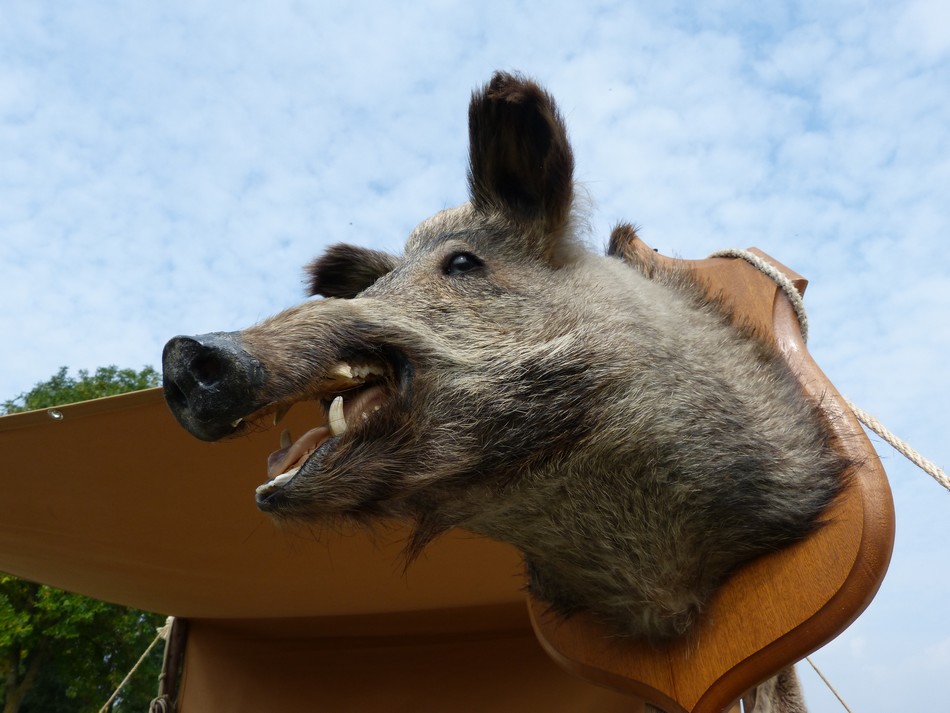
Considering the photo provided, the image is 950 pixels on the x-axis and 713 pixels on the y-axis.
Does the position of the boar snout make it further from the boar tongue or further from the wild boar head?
the boar tongue

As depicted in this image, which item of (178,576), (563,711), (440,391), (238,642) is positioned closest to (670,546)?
(440,391)

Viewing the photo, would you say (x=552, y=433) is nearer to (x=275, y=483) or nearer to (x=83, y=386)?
(x=275, y=483)

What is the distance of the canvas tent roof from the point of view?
72.2 inches

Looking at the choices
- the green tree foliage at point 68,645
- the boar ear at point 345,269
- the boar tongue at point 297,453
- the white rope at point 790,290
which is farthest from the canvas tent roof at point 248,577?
the green tree foliage at point 68,645

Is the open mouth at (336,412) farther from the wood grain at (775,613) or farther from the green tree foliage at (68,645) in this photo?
the green tree foliage at (68,645)

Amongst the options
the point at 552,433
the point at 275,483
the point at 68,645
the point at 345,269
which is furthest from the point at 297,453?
the point at 68,645

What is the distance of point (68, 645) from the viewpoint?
10.6 meters

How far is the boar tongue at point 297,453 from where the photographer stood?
1.04 meters

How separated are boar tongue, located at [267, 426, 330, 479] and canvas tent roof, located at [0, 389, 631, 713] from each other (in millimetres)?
678

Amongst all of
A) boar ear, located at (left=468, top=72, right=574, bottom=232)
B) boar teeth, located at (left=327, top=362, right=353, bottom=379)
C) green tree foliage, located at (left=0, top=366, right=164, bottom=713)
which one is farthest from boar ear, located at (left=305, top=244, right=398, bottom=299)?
green tree foliage, located at (left=0, top=366, right=164, bottom=713)

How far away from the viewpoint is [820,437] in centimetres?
109

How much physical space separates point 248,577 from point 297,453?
4.51ft

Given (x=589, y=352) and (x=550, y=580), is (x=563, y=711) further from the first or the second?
(x=589, y=352)

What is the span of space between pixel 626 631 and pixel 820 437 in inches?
15.9
